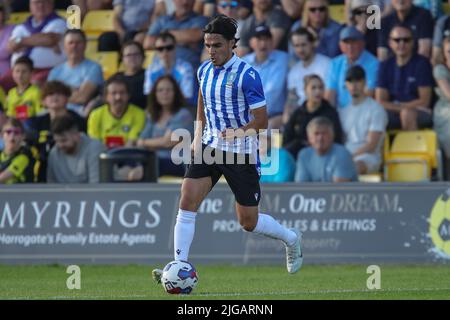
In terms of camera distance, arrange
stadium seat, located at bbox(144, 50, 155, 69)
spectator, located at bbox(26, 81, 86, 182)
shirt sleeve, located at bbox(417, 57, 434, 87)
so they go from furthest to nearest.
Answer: stadium seat, located at bbox(144, 50, 155, 69), spectator, located at bbox(26, 81, 86, 182), shirt sleeve, located at bbox(417, 57, 434, 87)

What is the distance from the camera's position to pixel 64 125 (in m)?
15.6

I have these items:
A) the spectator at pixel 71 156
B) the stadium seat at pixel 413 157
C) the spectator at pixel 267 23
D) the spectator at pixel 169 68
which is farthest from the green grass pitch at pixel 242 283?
the spectator at pixel 267 23

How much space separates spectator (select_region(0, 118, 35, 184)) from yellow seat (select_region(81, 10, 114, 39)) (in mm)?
3285

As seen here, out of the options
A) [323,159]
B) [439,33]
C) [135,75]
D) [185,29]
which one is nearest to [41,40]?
[135,75]

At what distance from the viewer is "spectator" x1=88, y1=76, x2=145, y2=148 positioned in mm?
16453

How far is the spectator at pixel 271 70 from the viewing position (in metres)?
16.4

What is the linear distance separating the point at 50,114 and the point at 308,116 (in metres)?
4.01

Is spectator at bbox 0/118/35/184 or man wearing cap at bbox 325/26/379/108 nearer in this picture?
spectator at bbox 0/118/35/184

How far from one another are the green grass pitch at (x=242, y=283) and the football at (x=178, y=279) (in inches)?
4.1

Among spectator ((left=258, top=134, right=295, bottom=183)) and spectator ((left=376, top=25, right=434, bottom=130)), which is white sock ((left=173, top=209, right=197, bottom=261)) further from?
spectator ((left=376, top=25, right=434, bottom=130))

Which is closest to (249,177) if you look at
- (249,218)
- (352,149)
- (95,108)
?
(249,218)

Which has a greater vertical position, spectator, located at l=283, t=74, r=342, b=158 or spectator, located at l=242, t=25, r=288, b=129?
spectator, located at l=242, t=25, r=288, b=129

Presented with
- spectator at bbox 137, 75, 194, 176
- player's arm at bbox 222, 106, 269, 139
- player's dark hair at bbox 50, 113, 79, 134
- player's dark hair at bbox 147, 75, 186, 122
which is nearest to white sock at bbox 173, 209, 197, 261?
player's arm at bbox 222, 106, 269, 139

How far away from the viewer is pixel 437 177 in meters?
15.5
